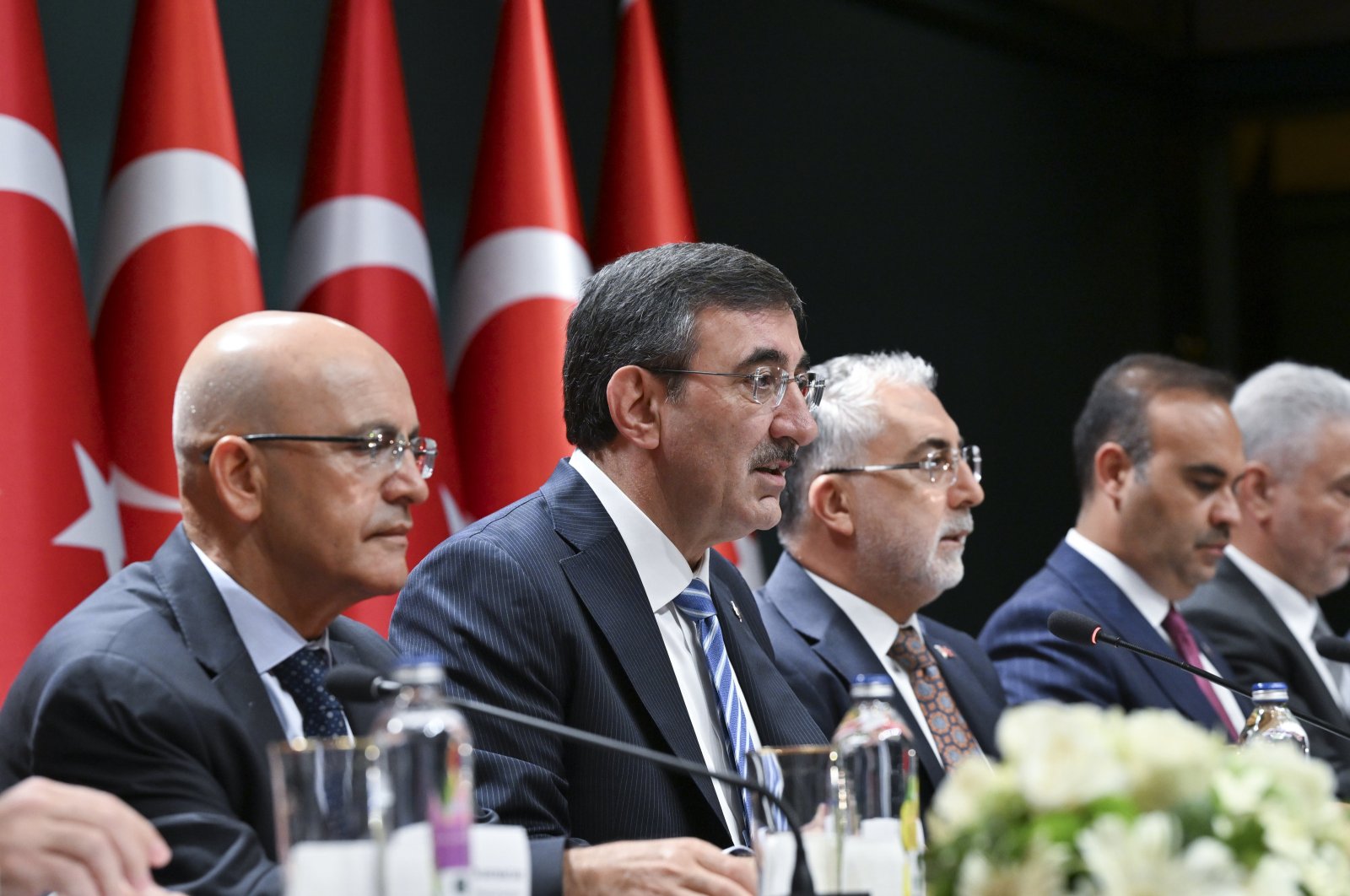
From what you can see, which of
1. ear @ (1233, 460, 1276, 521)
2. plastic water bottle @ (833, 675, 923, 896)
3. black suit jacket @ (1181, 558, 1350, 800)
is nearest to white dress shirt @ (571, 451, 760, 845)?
plastic water bottle @ (833, 675, 923, 896)

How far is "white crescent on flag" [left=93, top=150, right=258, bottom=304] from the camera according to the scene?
306cm

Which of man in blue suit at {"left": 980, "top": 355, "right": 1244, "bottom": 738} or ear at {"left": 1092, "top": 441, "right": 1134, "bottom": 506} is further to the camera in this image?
ear at {"left": 1092, "top": 441, "right": 1134, "bottom": 506}

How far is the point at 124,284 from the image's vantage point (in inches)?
119

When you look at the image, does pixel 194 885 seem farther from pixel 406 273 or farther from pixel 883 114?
pixel 883 114

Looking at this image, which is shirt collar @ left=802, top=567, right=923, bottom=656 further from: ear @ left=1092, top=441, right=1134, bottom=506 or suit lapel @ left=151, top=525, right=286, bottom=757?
suit lapel @ left=151, top=525, right=286, bottom=757

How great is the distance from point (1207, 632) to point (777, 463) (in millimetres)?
1816

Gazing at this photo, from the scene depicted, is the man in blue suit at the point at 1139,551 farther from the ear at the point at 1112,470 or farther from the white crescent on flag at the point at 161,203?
the white crescent on flag at the point at 161,203

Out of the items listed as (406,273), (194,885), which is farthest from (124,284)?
(194,885)

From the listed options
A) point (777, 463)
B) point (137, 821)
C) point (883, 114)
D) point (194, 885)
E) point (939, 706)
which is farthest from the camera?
point (883, 114)

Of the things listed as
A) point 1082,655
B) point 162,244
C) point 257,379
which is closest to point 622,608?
point 257,379

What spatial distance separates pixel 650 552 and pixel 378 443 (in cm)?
50

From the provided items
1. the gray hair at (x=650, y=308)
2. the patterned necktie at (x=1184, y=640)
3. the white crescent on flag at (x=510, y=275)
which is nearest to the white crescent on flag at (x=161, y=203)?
the white crescent on flag at (x=510, y=275)

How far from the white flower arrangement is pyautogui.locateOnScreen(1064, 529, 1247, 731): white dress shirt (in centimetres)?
257

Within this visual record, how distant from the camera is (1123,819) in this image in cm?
115
